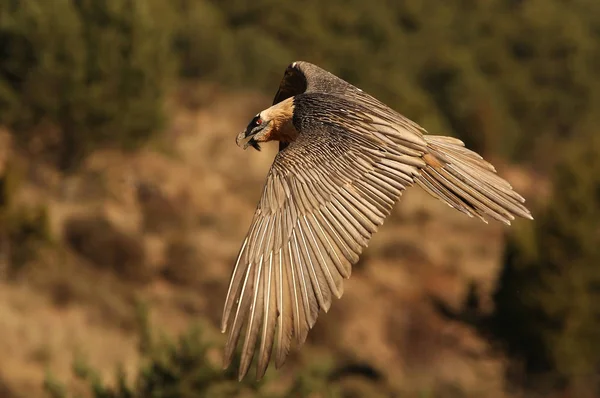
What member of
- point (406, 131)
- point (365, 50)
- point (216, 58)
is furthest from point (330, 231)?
point (365, 50)

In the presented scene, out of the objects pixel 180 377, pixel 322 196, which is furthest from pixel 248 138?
pixel 180 377

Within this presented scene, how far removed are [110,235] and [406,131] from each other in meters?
23.3

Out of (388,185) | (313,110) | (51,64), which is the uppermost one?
(51,64)

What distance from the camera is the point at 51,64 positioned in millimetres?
32438

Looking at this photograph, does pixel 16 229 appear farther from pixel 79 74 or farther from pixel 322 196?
pixel 322 196

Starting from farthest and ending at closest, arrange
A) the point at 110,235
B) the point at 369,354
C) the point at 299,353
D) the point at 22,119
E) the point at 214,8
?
1. the point at 214,8
2. the point at 22,119
3. the point at 110,235
4. the point at 369,354
5. the point at 299,353

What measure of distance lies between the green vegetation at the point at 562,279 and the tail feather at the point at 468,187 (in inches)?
698

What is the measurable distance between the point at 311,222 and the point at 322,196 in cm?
31

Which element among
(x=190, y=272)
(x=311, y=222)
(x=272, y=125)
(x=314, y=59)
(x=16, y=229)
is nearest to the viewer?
(x=311, y=222)

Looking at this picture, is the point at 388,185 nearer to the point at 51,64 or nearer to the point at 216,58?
the point at 51,64

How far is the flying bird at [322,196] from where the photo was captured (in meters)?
5.96

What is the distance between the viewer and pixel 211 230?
106 ft

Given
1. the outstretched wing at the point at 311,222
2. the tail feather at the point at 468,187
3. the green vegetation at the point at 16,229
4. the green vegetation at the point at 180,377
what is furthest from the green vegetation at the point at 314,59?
the outstretched wing at the point at 311,222

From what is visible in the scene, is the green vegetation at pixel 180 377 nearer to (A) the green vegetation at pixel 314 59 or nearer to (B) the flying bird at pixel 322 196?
(B) the flying bird at pixel 322 196
